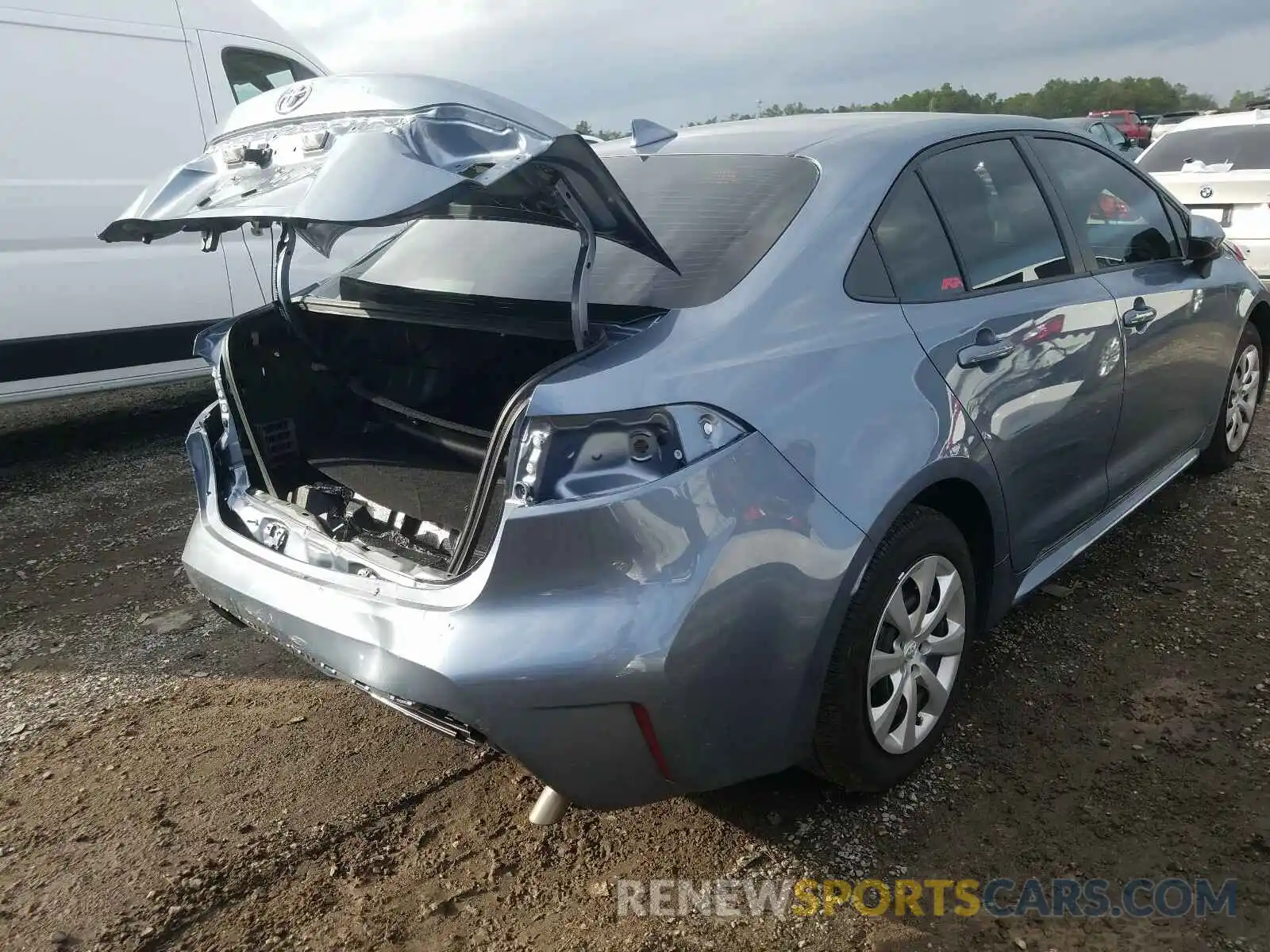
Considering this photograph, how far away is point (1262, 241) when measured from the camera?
7523mm

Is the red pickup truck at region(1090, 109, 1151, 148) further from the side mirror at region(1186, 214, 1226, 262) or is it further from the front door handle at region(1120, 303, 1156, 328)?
the front door handle at region(1120, 303, 1156, 328)

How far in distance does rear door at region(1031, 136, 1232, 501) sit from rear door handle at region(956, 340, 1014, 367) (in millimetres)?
765

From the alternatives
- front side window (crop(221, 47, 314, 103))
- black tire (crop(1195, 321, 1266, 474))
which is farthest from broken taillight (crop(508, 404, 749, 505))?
front side window (crop(221, 47, 314, 103))

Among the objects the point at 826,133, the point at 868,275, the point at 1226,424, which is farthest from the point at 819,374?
the point at 1226,424

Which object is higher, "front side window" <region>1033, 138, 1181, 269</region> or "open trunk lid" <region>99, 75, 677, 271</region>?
"open trunk lid" <region>99, 75, 677, 271</region>

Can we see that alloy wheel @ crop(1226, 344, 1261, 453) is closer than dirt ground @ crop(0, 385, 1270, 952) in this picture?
No

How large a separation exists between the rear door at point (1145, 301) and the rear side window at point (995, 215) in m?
0.19

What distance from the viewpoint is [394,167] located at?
5.95 feet

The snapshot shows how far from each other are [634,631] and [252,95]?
4883 millimetres

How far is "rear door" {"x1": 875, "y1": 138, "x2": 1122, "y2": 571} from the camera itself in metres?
2.44

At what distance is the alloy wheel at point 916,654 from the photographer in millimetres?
2273

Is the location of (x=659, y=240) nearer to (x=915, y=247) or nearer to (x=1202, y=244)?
(x=915, y=247)

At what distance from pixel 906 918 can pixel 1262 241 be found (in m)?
7.38

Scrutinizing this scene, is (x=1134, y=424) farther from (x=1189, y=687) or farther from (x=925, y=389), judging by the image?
(x=925, y=389)
